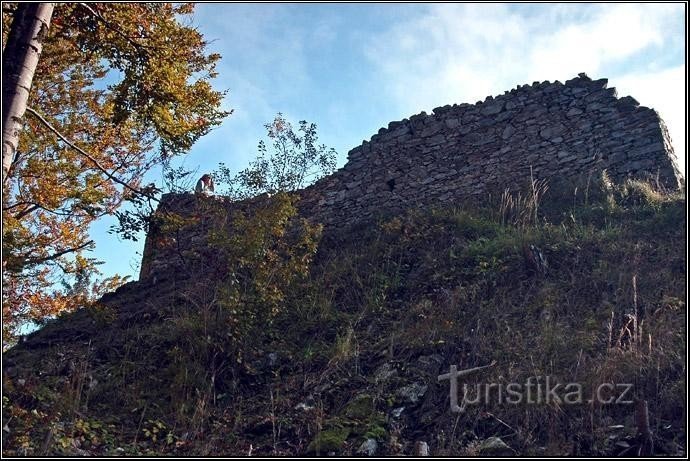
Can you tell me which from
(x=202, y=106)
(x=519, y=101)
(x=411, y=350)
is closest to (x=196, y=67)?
(x=202, y=106)

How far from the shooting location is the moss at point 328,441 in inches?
220

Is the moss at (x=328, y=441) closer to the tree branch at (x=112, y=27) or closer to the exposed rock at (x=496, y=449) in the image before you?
the exposed rock at (x=496, y=449)

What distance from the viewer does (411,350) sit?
23.0 feet

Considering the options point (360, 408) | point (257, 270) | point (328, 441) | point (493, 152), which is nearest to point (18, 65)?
point (257, 270)

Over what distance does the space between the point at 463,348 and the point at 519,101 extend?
5930 millimetres

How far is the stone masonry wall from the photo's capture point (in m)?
10.5

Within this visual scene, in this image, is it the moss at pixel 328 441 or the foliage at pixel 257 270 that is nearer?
the moss at pixel 328 441

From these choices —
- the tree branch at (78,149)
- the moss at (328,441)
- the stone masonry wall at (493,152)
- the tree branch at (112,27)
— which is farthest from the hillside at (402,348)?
the tree branch at (112,27)

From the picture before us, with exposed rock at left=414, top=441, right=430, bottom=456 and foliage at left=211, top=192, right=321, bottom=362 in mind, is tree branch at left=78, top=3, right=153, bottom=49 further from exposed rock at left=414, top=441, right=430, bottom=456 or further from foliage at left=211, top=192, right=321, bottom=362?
exposed rock at left=414, top=441, right=430, bottom=456

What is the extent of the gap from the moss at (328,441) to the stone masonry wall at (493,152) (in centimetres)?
613

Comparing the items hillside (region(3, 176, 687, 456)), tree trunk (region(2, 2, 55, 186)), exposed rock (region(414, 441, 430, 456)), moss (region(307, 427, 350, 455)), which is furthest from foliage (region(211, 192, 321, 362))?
tree trunk (region(2, 2, 55, 186))

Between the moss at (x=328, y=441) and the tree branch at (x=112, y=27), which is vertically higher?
the tree branch at (x=112, y=27)

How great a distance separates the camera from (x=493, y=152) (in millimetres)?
11414

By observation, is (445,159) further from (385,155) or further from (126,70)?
(126,70)
